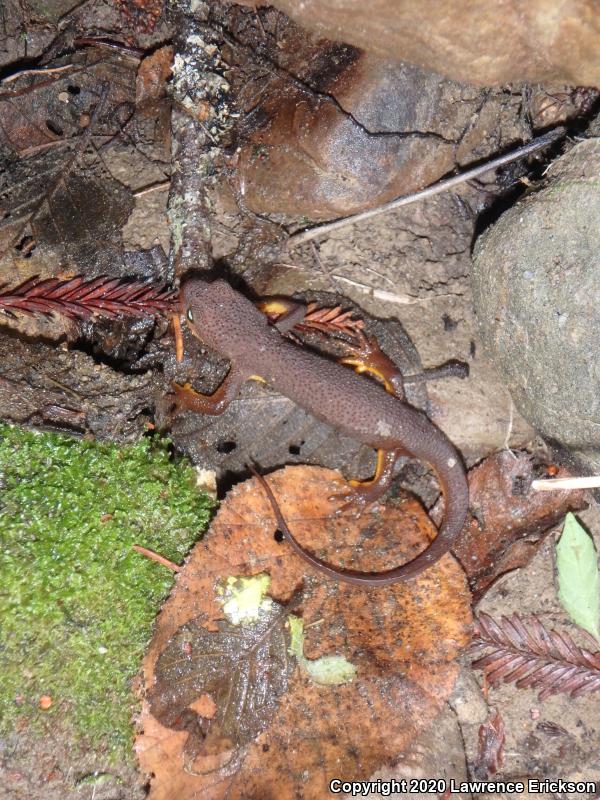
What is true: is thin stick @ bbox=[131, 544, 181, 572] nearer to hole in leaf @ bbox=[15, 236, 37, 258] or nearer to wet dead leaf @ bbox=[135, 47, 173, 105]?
hole in leaf @ bbox=[15, 236, 37, 258]

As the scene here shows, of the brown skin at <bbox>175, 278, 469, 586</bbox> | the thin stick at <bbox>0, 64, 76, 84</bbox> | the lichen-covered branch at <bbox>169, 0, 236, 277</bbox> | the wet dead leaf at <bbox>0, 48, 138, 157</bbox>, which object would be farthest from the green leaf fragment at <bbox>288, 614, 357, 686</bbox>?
the thin stick at <bbox>0, 64, 76, 84</bbox>

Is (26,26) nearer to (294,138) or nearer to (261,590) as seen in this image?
(294,138)

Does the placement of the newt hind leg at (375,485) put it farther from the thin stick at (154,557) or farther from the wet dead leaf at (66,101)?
the wet dead leaf at (66,101)

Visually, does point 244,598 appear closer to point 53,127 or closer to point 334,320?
point 334,320

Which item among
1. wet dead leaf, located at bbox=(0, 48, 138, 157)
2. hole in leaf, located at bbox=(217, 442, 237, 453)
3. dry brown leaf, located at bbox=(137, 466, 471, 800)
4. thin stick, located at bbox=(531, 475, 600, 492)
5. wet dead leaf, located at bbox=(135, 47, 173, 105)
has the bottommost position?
dry brown leaf, located at bbox=(137, 466, 471, 800)

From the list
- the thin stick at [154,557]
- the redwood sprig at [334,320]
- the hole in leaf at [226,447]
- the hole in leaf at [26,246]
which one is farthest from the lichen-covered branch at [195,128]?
the thin stick at [154,557]

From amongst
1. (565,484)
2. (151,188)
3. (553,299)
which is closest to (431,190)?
(553,299)
